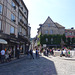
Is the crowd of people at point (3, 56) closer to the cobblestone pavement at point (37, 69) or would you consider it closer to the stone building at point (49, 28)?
the cobblestone pavement at point (37, 69)

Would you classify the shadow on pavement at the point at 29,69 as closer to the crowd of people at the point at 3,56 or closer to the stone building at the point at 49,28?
the crowd of people at the point at 3,56

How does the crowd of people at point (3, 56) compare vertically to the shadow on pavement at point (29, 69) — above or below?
above

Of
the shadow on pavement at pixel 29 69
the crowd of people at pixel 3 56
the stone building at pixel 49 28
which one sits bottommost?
the shadow on pavement at pixel 29 69

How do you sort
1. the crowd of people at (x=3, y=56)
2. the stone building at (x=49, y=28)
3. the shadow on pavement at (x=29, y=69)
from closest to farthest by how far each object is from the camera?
the shadow on pavement at (x=29, y=69) → the crowd of people at (x=3, y=56) → the stone building at (x=49, y=28)

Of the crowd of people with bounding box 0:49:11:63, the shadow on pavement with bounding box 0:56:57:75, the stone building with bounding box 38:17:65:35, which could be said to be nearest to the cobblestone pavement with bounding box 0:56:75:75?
the shadow on pavement with bounding box 0:56:57:75

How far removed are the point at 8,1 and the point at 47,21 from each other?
26155 millimetres

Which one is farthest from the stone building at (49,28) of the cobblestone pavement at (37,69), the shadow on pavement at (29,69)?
the shadow on pavement at (29,69)

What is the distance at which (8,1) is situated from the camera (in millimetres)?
16828

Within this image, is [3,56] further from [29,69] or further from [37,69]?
[37,69]

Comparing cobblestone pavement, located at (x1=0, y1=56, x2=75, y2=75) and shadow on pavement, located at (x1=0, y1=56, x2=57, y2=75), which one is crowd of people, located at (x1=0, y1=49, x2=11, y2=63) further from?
shadow on pavement, located at (x1=0, y1=56, x2=57, y2=75)

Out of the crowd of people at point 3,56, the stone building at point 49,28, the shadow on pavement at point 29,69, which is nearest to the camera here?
the shadow on pavement at point 29,69

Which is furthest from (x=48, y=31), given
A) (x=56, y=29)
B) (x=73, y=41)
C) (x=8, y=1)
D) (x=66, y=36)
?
(x=8, y=1)

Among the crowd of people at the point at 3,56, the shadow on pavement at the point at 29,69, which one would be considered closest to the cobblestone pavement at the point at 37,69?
the shadow on pavement at the point at 29,69

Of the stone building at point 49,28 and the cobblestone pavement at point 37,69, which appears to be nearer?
the cobblestone pavement at point 37,69
